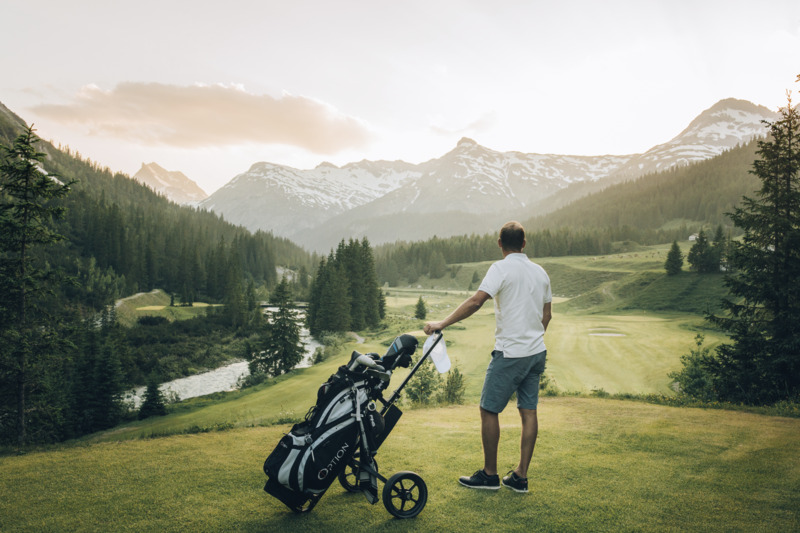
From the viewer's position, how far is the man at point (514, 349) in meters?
4.94

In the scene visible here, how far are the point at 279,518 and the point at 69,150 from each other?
258 m

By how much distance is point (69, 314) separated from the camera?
69250mm

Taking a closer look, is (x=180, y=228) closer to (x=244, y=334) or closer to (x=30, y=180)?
(x=244, y=334)

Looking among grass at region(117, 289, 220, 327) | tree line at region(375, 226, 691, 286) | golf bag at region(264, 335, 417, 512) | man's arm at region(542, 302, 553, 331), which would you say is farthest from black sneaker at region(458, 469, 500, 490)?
tree line at region(375, 226, 691, 286)

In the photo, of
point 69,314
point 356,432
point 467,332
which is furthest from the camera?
point 69,314

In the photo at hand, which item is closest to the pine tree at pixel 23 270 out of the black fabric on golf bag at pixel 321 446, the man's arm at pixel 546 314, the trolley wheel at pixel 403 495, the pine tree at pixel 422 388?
the pine tree at pixel 422 388

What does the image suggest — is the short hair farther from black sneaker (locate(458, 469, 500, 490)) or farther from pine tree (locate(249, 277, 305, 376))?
pine tree (locate(249, 277, 305, 376))

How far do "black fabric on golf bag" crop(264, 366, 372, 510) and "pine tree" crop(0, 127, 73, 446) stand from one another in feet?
57.5

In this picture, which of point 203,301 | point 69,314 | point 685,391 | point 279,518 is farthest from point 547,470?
point 203,301

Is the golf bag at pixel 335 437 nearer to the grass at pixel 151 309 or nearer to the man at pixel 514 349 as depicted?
the man at pixel 514 349

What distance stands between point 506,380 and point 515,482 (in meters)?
1.35

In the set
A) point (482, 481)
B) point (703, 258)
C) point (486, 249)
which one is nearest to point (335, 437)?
point (482, 481)

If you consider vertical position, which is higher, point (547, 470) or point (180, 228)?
point (180, 228)

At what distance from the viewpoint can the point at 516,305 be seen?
4.98m
